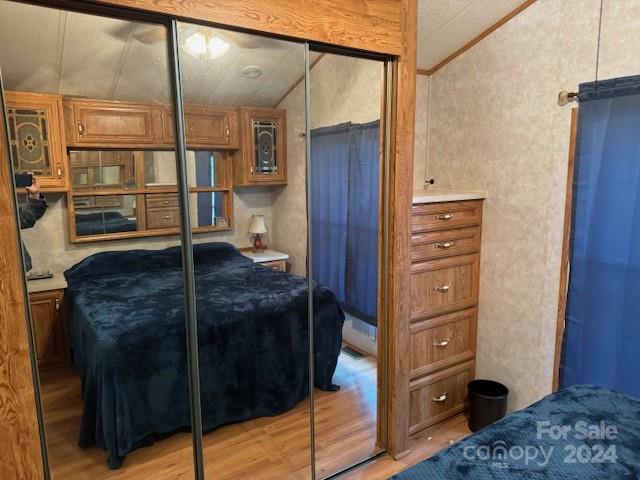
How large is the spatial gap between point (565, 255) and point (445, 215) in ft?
2.24

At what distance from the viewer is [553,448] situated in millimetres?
1418

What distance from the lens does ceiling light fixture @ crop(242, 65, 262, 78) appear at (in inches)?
73.5

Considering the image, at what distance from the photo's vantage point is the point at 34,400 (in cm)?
143

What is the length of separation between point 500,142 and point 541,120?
10.7 inches

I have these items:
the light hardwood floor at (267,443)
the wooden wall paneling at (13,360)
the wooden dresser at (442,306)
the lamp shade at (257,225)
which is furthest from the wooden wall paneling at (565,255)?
the wooden wall paneling at (13,360)

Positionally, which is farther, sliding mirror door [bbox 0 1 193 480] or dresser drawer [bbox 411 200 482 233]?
dresser drawer [bbox 411 200 482 233]

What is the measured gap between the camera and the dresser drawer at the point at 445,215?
8.17 ft

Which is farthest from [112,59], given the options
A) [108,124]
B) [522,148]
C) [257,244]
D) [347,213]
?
[522,148]

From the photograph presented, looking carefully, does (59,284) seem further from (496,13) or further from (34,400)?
(496,13)

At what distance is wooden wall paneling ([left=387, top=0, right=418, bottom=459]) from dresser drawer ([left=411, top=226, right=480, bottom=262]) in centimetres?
18

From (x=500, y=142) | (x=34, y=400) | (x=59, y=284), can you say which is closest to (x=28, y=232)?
(x=59, y=284)

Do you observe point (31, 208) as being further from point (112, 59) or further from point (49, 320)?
point (112, 59)

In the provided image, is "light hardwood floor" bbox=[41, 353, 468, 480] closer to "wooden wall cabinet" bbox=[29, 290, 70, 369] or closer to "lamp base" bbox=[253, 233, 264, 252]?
"wooden wall cabinet" bbox=[29, 290, 70, 369]

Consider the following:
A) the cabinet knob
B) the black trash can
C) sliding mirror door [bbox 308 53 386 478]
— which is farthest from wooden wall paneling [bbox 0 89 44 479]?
the black trash can
